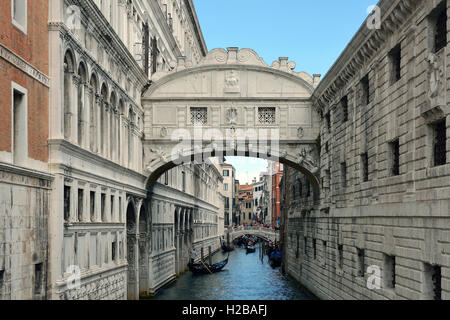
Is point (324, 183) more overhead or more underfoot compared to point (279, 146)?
more underfoot

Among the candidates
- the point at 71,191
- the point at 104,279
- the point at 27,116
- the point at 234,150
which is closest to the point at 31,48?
the point at 27,116

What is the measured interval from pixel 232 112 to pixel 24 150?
11830mm

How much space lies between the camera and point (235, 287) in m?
30.9

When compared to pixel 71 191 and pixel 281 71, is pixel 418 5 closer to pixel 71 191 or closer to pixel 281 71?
pixel 71 191

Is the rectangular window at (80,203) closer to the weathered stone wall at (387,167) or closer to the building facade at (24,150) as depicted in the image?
the building facade at (24,150)

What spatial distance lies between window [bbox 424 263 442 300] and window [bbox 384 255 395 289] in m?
2.31

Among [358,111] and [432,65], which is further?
[358,111]

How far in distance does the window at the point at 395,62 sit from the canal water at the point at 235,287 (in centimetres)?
1228

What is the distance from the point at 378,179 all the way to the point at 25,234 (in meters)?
8.29

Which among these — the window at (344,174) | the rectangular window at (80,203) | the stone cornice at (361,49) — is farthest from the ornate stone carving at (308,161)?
the rectangular window at (80,203)

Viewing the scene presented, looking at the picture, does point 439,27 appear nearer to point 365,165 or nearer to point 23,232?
point 365,165

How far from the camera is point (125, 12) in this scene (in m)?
20.8

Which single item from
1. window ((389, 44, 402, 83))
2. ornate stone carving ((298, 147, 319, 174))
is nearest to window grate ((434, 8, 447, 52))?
window ((389, 44, 402, 83))

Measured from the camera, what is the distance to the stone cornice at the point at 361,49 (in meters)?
13.2
